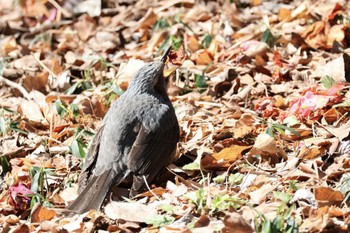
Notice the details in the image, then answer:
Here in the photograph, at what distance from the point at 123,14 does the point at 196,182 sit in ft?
13.9

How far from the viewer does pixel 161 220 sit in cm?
494

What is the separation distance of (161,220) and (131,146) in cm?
93

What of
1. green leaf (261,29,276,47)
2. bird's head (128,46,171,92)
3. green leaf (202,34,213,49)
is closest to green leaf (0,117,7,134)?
bird's head (128,46,171,92)

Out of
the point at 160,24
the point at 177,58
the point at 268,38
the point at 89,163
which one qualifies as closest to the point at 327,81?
the point at 177,58

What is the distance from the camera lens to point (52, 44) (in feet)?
29.2

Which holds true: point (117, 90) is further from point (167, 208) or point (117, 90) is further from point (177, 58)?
point (167, 208)

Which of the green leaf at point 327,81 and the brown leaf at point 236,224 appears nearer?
the brown leaf at point 236,224

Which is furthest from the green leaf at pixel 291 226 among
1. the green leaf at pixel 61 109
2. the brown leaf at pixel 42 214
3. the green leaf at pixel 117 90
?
the green leaf at pixel 61 109

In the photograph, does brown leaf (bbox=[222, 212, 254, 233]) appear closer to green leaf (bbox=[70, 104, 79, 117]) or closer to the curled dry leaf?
the curled dry leaf

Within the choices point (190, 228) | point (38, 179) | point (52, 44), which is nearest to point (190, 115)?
point (38, 179)

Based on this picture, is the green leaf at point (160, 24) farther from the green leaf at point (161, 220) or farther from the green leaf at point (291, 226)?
the green leaf at point (291, 226)

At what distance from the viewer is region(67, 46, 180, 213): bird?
550 cm

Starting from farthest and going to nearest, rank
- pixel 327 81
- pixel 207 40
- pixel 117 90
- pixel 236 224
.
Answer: pixel 207 40, pixel 117 90, pixel 327 81, pixel 236 224

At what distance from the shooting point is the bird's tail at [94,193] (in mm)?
5316
